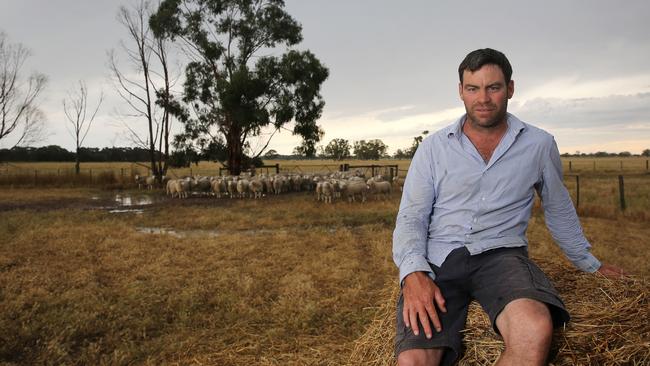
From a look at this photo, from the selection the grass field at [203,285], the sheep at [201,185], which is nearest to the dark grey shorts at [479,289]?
the grass field at [203,285]

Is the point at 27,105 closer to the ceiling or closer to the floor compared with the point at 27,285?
closer to the ceiling

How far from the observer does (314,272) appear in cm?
775

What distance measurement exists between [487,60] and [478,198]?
71 centimetres

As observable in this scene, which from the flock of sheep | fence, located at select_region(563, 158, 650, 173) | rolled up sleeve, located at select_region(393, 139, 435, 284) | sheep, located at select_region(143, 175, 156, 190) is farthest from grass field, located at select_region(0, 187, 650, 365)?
fence, located at select_region(563, 158, 650, 173)

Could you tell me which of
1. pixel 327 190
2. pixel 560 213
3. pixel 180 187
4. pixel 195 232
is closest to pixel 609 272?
pixel 560 213

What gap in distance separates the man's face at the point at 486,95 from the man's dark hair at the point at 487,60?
20mm

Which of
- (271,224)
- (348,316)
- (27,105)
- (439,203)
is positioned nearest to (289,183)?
(271,224)

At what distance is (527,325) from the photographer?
1.79 meters

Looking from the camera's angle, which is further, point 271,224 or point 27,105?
point 27,105

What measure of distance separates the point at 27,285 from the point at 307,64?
23511mm

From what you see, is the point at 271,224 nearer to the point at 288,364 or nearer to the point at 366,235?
the point at 366,235

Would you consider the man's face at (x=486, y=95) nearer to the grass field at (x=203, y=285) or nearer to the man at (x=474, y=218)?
the man at (x=474, y=218)

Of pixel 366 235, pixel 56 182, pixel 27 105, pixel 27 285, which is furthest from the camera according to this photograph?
pixel 27 105

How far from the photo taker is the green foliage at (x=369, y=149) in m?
136
